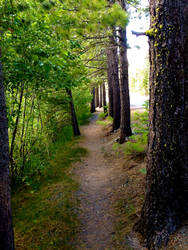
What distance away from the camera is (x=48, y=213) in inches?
188

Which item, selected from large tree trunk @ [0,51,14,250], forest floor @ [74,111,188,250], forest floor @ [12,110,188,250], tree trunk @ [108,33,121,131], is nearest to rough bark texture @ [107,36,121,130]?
tree trunk @ [108,33,121,131]

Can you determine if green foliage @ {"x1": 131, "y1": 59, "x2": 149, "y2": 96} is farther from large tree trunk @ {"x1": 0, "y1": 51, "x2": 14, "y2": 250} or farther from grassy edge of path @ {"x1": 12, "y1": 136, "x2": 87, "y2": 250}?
large tree trunk @ {"x1": 0, "y1": 51, "x2": 14, "y2": 250}

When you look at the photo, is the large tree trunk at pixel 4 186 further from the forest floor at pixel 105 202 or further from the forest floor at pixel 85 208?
the forest floor at pixel 105 202

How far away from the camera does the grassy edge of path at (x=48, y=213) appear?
12.9ft

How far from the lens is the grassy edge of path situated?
3.93m

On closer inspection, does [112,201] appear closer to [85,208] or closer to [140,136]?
[85,208]

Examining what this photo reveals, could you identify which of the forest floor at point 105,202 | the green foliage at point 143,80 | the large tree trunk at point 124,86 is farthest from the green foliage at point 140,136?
the green foliage at point 143,80

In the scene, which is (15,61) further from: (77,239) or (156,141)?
(77,239)

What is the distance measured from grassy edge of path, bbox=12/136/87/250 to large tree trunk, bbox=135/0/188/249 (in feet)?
6.11

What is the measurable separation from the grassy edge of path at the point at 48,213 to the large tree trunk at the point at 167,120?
186 cm

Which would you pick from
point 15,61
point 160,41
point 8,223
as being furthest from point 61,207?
point 160,41

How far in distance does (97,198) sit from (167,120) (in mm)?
3360

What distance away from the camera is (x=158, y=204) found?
Result: 3.11m

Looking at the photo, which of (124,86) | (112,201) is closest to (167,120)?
(112,201)
